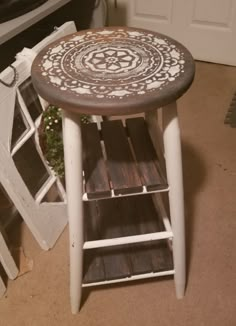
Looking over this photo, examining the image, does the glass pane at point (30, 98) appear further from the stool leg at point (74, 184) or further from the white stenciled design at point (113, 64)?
the stool leg at point (74, 184)

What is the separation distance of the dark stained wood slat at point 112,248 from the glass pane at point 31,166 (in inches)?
8.2

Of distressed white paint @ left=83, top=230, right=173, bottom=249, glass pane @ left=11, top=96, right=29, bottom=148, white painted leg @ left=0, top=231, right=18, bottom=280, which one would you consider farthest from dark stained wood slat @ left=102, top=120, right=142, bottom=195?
white painted leg @ left=0, top=231, right=18, bottom=280

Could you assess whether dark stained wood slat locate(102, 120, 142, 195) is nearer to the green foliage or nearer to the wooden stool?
the wooden stool

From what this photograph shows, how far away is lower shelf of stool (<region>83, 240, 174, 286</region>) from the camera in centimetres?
93

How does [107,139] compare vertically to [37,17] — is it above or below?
below

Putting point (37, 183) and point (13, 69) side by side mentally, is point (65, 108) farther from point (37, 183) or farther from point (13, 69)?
point (37, 183)

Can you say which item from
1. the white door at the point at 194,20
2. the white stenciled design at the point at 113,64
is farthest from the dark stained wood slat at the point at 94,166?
the white door at the point at 194,20

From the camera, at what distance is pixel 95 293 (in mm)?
1031

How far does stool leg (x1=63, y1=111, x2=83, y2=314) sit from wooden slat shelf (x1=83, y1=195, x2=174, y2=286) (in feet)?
0.27

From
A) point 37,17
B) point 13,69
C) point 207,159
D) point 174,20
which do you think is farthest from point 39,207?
point 174,20

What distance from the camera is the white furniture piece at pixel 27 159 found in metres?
0.95

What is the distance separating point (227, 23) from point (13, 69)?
1.37 metres

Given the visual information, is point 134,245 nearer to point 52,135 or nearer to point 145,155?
point 145,155

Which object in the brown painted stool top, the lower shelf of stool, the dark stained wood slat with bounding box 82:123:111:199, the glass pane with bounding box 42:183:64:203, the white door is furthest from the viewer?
the white door
